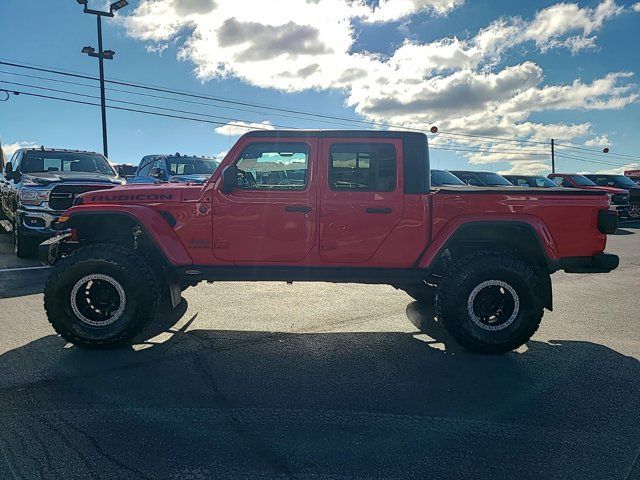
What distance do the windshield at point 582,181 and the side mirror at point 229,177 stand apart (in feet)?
57.2

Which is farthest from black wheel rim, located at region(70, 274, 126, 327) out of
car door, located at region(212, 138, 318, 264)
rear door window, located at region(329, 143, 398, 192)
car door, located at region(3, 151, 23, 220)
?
car door, located at region(3, 151, 23, 220)

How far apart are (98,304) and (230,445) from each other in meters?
2.34

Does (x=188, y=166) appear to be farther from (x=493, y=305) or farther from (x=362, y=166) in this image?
(x=493, y=305)

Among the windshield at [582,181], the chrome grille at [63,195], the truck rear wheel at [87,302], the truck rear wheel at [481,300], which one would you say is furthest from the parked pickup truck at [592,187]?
the truck rear wheel at [87,302]

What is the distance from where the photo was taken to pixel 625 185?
18.5 m

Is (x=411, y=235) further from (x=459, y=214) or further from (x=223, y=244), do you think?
(x=223, y=244)

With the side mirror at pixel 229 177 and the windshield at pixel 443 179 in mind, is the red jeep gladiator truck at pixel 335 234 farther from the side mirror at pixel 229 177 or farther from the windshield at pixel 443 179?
the windshield at pixel 443 179

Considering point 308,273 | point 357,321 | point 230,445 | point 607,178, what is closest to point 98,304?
point 308,273

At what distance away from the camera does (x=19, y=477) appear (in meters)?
2.30

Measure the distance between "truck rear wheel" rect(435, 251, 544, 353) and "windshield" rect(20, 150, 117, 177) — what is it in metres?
8.24

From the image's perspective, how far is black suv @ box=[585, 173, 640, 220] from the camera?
1756 cm

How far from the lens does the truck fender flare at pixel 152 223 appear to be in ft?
13.9

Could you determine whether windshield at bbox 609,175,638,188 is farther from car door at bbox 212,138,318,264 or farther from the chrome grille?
the chrome grille

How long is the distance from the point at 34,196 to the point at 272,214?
20.6 ft
